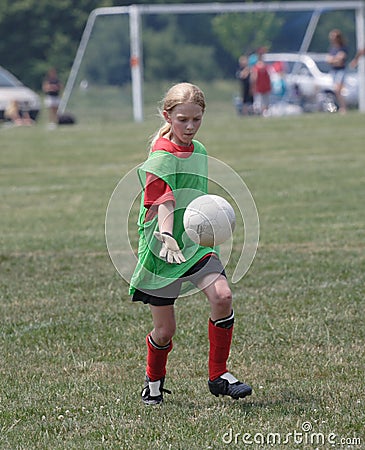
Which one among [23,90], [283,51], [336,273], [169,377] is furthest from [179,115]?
[283,51]

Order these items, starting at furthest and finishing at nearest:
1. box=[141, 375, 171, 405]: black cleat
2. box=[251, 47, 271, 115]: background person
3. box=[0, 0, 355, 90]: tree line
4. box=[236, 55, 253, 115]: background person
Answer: box=[236, 55, 253, 115]: background person
box=[0, 0, 355, 90]: tree line
box=[251, 47, 271, 115]: background person
box=[141, 375, 171, 405]: black cleat

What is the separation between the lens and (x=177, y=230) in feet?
15.5

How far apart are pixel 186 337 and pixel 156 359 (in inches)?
47.8

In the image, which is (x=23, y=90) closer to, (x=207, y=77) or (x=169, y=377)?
(x=207, y=77)

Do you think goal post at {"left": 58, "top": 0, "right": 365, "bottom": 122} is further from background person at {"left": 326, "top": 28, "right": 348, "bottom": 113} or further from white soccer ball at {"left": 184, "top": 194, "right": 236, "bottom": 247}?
white soccer ball at {"left": 184, "top": 194, "right": 236, "bottom": 247}

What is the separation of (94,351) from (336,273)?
268 cm

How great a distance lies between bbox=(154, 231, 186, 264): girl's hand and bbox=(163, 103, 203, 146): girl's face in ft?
1.57

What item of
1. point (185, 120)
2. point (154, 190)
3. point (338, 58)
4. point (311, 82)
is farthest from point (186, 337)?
point (311, 82)

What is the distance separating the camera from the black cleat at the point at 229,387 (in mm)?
4832

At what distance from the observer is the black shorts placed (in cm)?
475

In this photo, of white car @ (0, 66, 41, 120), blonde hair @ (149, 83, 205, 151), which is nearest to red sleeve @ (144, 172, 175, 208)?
blonde hair @ (149, 83, 205, 151)

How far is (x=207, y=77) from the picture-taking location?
34.5 metres

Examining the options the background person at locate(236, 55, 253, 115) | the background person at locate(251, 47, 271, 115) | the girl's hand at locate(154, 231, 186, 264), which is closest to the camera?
the girl's hand at locate(154, 231, 186, 264)

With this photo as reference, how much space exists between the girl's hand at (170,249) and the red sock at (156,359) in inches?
23.4
